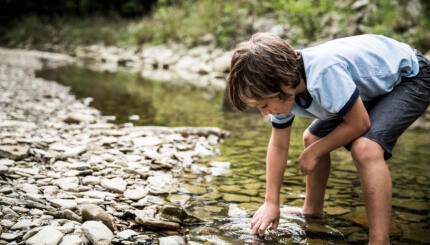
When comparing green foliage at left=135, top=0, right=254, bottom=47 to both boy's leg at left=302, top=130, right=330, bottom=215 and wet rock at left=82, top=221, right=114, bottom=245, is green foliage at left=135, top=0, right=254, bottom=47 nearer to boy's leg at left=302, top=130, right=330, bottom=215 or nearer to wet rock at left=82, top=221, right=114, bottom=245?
boy's leg at left=302, top=130, right=330, bottom=215

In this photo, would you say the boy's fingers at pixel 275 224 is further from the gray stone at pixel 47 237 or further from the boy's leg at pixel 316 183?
the gray stone at pixel 47 237

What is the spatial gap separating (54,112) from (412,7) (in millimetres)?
7586

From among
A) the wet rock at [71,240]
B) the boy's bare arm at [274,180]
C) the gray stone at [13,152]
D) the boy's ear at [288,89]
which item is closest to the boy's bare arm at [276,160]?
the boy's bare arm at [274,180]

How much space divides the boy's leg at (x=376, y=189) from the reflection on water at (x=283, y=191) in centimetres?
28

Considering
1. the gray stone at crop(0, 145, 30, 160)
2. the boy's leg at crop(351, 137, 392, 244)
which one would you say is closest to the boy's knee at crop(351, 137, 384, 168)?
the boy's leg at crop(351, 137, 392, 244)

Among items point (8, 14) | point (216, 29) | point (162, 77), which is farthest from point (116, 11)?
point (162, 77)

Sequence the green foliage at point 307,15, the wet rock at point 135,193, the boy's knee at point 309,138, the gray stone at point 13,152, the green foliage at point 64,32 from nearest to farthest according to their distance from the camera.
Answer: the boy's knee at point 309,138, the wet rock at point 135,193, the gray stone at point 13,152, the green foliage at point 307,15, the green foliage at point 64,32

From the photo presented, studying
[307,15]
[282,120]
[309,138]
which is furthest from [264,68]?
[307,15]

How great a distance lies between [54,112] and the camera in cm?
466

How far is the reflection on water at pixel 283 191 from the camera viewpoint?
6.61 ft

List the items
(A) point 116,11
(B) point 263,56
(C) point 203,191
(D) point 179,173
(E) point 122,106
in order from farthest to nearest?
(A) point 116,11 → (E) point 122,106 → (D) point 179,173 → (C) point 203,191 → (B) point 263,56

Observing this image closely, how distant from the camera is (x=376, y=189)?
1.70 meters

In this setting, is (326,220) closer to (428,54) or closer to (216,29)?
(428,54)

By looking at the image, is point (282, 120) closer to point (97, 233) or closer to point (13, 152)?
point (97, 233)
